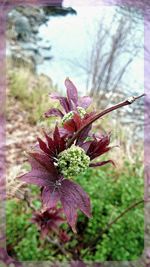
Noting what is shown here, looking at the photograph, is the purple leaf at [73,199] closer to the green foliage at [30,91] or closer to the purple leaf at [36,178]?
the purple leaf at [36,178]

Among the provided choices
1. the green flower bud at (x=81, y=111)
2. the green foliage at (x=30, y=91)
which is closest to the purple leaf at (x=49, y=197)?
the green flower bud at (x=81, y=111)

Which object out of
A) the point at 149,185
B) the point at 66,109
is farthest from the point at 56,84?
the point at 66,109

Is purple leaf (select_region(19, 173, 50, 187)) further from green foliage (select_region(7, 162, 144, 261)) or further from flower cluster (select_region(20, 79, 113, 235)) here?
green foliage (select_region(7, 162, 144, 261))

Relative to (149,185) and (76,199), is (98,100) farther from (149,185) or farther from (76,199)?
(76,199)

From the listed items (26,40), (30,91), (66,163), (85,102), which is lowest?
(66,163)

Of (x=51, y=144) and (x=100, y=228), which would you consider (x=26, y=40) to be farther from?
(x=51, y=144)

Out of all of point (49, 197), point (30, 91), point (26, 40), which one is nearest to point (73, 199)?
point (49, 197)

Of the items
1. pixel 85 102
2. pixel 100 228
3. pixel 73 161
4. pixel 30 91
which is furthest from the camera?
pixel 30 91
